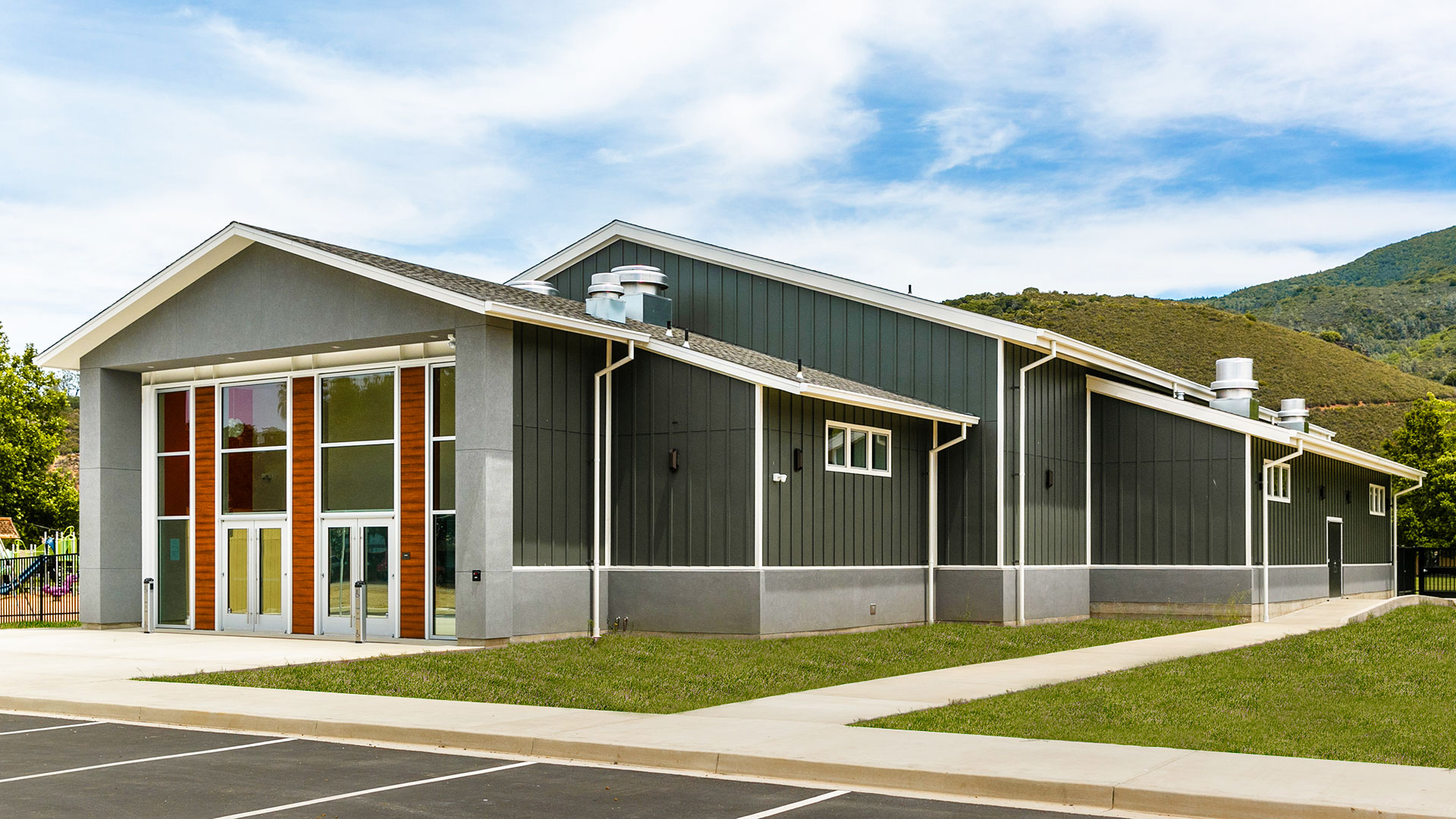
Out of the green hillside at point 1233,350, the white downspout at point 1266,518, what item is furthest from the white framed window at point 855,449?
the green hillside at point 1233,350

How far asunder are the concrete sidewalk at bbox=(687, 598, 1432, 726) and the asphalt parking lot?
8.92 feet

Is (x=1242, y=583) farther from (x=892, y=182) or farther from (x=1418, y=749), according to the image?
(x=892, y=182)

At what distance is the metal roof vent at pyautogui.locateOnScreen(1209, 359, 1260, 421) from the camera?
2838 cm

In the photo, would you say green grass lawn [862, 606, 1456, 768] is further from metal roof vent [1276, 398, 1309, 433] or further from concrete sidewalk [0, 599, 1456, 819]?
metal roof vent [1276, 398, 1309, 433]

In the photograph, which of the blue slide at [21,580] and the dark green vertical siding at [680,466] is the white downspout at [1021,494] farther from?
the blue slide at [21,580]

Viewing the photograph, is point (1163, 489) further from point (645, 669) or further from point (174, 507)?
point (174, 507)

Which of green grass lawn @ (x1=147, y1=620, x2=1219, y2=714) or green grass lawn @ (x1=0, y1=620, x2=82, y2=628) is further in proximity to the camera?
green grass lawn @ (x1=0, y1=620, x2=82, y2=628)

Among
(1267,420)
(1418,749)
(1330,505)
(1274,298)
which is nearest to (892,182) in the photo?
(1267,420)

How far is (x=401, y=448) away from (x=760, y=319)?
7782 mm

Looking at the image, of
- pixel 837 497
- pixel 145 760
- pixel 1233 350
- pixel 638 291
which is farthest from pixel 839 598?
pixel 1233 350

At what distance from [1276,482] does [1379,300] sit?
94.4m

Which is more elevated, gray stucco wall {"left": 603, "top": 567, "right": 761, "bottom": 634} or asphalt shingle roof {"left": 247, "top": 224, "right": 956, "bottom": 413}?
asphalt shingle roof {"left": 247, "top": 224, "right": 956, "bottom": 413}

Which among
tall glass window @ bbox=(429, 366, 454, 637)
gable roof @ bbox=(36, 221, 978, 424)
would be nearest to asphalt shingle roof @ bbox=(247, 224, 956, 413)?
gable roof @ bbox=(36, 221, 978, 424)

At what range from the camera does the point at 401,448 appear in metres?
20.1
